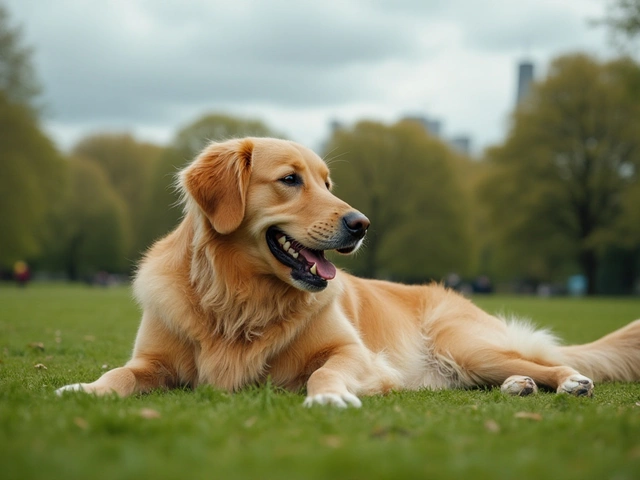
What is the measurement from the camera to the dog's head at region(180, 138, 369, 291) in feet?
17.9

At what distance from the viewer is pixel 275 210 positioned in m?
5.62

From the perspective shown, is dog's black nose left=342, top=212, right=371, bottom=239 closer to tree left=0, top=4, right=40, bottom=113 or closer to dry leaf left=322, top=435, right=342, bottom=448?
dry leaf left=322, top=435, right=342, bottom=448

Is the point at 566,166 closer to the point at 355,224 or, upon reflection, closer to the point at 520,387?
the point at 520,387

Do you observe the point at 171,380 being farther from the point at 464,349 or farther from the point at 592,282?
the point at 592,282

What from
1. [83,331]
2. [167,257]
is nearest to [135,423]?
[167,257]

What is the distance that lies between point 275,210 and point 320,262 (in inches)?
21.5

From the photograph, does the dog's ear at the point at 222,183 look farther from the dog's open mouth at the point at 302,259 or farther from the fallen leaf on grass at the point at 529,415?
the fallen leaf on grass at the point at 529,415

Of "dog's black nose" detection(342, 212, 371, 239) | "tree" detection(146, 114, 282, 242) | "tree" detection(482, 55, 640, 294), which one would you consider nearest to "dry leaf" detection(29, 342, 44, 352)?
"dog's black nose" detection(342, 212, 371, 239)

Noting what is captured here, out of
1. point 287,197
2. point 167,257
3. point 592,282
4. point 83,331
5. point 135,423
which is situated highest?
point 287,197

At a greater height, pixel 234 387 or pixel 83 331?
pixel 234 387

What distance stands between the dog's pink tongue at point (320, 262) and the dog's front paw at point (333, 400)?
1116 millimetres

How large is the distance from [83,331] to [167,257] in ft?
24.1

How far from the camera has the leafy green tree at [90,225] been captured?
60.4m

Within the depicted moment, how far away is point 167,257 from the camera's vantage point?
5875 mm
